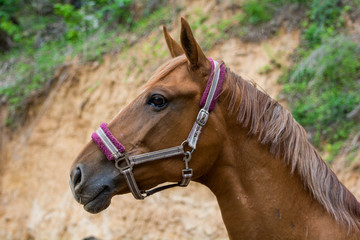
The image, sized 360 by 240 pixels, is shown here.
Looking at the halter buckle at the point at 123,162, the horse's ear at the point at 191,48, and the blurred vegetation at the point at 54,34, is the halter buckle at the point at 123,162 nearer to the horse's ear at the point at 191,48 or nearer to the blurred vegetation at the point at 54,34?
the horse's ear at the point at 191,48

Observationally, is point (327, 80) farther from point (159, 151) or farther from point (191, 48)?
point (159, 151)

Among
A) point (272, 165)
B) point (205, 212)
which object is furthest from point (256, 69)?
point (272, 165)

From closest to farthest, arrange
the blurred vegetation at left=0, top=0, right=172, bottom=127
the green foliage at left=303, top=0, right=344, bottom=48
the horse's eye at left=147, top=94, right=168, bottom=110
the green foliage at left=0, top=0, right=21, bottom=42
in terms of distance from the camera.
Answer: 1. the horse's eye at left=147, top=94, right=168, bottom=110
2. the green foliage at left=303, top=0, right=344, bottom=48
3. the blurred vegetation at left=0, top=0, right=172, bottom=127
4. the green foliage at left=0, top=0, right=21, bottom=42

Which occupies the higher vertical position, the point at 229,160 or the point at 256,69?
the point at 229,160

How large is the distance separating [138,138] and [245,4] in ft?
17.9

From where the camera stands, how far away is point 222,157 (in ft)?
7.55

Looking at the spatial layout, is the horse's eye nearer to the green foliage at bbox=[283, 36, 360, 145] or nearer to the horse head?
the horse head

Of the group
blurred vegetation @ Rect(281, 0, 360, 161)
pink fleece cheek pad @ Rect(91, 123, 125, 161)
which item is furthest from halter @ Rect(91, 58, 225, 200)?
blurred vegetation @ Rect(281, 0, 360, 161)

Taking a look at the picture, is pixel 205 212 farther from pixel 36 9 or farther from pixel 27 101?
pixel 36 9

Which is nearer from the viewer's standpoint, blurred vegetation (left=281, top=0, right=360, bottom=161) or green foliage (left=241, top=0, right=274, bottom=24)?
blurred vegetation (left=281, top=0, right=360, bottom=161)

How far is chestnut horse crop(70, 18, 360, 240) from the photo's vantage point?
220 centimetres

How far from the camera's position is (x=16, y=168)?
8680 mm

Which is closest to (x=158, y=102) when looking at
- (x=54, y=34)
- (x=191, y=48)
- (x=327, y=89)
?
(x=191, y=48)

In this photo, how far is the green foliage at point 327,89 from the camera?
5.05 meters
